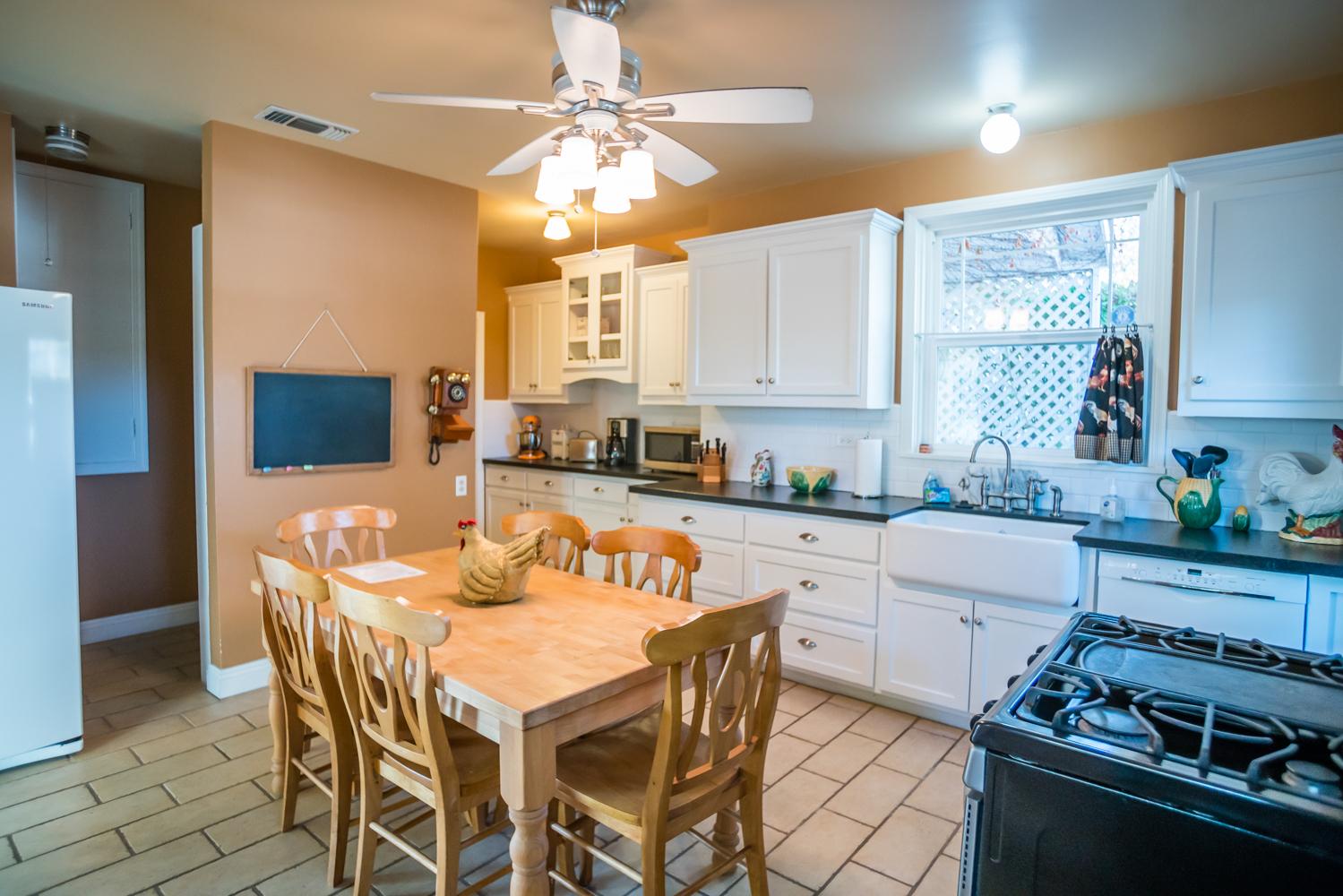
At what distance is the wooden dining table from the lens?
1.57 meters

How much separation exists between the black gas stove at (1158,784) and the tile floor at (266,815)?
1242 millimetres

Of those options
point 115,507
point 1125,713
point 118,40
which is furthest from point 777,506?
point 115,507

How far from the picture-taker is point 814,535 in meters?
3.42

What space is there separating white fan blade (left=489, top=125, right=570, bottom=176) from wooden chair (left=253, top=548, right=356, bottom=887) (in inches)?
59.9

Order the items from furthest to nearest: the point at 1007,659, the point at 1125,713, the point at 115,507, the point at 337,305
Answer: the point at 115,507
the point at 337,305
the point at 1007,659
the point at 1125,713

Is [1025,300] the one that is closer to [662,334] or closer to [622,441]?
[662,334]

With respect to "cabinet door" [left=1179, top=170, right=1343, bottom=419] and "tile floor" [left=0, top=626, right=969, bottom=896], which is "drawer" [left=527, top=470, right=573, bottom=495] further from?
"cabinet door" [left=1179, top=170, right=1343, bottom=419]

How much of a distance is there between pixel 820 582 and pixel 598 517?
187cm

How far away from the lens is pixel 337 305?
3.82 m

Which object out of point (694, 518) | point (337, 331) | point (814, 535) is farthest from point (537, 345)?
point (814, 535)

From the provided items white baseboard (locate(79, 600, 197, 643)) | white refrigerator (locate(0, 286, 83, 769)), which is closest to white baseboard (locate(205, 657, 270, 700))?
white refrigerator (locate(0, 286, 83, 769))

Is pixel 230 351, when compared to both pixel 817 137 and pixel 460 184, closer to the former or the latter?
pixel 460 184

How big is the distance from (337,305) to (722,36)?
245cm

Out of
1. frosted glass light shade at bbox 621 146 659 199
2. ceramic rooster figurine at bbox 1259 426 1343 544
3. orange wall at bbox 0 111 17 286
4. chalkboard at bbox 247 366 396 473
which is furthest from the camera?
chalkboard at bbox 247 366 396 473
